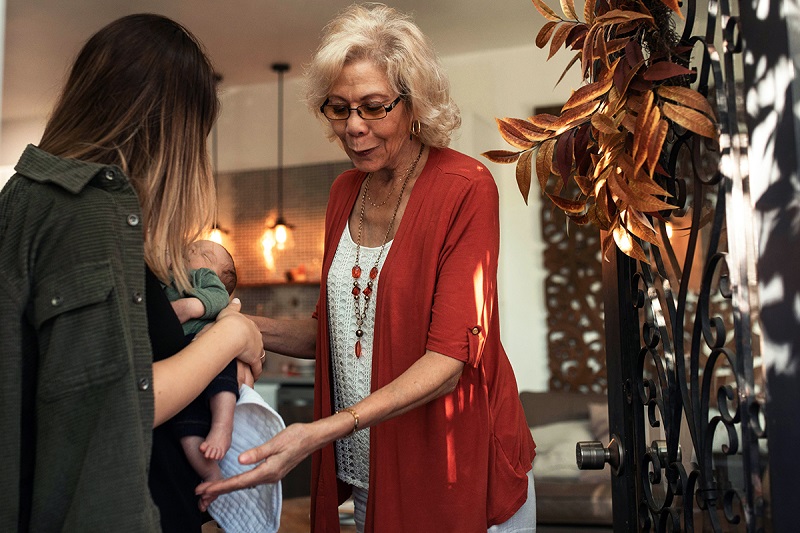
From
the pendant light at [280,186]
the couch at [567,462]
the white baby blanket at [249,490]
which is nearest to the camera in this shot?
the white baby blanket at [249,490]

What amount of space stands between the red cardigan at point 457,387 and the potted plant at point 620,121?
1.15 ft

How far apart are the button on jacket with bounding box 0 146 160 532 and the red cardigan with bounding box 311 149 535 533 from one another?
2.50 feet

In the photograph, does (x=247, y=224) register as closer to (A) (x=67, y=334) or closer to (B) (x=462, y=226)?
(B) (x=462, y=226)

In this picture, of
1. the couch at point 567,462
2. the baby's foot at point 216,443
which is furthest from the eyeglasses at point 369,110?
the couch at point 567,462

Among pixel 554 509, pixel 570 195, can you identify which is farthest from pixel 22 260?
pixel 570 195

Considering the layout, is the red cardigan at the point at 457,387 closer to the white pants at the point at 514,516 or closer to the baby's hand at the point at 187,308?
the white pants at the point at 514,516

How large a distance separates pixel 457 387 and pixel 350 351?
27 cm

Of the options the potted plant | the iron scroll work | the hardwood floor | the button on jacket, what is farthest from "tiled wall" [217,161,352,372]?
the button on jacket

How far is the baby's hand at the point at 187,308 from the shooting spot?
1.43 m

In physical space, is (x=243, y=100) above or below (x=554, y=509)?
above

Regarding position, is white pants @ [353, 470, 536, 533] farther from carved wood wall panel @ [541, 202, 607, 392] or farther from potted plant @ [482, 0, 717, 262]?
carved wood wall panel @ [541, 202, 607, 392]

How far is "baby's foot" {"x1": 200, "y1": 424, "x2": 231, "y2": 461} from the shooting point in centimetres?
128

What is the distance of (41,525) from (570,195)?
212 inches

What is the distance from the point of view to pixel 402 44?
73.5 inches
